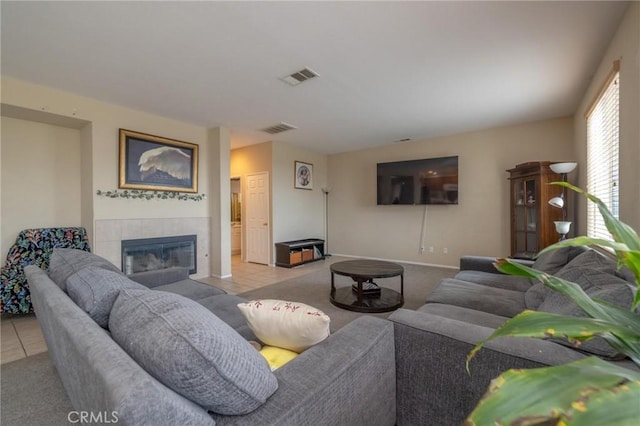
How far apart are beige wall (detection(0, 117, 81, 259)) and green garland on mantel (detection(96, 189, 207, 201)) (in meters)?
0.58

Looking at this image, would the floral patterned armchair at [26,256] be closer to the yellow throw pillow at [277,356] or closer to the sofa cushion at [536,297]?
the yellow throw pillow at [277,356]

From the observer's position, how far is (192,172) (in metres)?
4.43

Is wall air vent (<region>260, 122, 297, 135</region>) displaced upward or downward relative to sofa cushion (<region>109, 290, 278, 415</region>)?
upward

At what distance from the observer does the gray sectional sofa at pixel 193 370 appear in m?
0.63

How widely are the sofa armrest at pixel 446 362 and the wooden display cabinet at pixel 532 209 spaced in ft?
10.3

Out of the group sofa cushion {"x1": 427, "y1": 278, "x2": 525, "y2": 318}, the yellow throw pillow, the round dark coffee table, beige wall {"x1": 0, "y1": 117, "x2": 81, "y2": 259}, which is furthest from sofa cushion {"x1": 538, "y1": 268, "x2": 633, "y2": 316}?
beige wall {"x1": 0, "y1": 117, "x2": 81, "y2": 259}

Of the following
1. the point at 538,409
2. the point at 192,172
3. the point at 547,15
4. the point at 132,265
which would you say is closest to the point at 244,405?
the point at 538,409

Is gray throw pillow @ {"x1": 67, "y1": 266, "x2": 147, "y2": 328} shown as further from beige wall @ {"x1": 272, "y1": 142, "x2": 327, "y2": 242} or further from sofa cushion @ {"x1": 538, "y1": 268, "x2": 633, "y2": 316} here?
beige wall @ {"x1": 272, "y1": 142, "x2": 327, "y2": 242}

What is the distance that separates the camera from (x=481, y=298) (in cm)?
208

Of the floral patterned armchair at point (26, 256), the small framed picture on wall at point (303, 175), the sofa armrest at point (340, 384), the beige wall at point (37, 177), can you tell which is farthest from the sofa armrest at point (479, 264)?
the beige wall at point (37, 177)

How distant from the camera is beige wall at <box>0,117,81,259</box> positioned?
3.24 meters

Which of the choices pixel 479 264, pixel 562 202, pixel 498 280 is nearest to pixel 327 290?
pixel 479 264

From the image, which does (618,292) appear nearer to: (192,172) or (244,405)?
(244,405)

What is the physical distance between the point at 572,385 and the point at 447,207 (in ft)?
18.0
